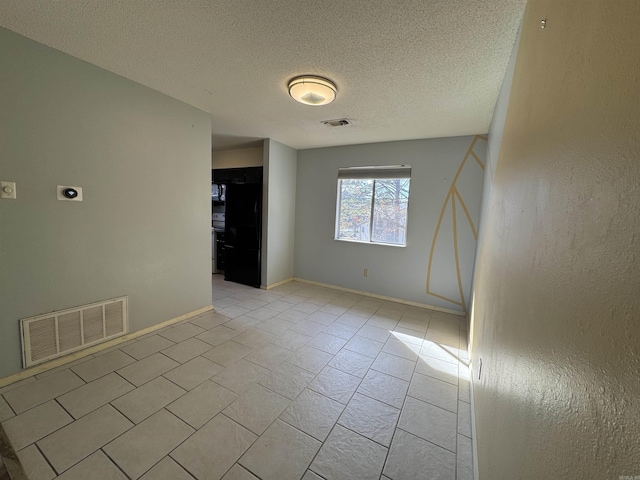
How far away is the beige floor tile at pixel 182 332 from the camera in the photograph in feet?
8.61

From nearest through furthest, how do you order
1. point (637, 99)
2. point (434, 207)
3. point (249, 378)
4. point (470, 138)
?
1. point (637, 99)
2. point (249, 378)
3. point (470, 138)
4. point (434, 207)

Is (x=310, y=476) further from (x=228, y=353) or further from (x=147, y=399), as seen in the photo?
(x=228, y=353)

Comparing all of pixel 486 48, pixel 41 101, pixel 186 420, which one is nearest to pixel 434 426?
pixel 186 420

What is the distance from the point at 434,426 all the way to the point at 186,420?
5.15 feet

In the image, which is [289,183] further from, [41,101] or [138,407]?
Result: [138,407]

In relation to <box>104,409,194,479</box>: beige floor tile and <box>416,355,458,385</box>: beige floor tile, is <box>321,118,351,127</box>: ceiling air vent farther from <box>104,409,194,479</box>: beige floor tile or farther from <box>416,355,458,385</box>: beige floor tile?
<box>104,409,194,479</box>: beige floor tile

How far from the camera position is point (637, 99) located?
361 mm

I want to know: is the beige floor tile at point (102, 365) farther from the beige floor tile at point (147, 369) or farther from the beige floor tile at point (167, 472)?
the beige floor tile at point (167, 472)

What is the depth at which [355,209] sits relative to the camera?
4.39 m

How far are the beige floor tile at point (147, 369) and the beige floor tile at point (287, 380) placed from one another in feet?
2.65

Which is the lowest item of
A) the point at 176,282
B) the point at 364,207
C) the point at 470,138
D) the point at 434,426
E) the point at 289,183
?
the point at 434,426

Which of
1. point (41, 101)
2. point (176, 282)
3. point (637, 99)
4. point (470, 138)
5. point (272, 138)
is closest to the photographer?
point (637, 99)

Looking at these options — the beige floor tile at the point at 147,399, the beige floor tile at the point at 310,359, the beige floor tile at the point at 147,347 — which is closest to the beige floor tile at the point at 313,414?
the beige floor tile at the point at 310,359

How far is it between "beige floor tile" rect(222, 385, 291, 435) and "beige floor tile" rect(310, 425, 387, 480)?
389 millimetres
